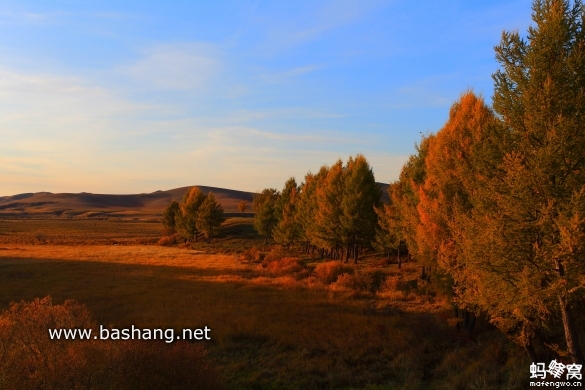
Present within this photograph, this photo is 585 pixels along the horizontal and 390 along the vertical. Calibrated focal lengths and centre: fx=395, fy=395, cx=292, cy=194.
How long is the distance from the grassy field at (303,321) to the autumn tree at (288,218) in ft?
51.8

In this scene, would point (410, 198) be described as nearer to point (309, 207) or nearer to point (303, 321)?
point (303, 321)

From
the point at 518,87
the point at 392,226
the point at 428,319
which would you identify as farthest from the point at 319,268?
the point at 518,87

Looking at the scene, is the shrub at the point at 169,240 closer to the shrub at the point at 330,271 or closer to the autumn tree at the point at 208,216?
the autumn tree at the point at 208,216

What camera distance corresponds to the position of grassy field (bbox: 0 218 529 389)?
11.0m

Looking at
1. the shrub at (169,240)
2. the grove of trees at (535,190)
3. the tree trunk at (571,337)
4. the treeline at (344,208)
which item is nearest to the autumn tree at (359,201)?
the treeline at (344,208)

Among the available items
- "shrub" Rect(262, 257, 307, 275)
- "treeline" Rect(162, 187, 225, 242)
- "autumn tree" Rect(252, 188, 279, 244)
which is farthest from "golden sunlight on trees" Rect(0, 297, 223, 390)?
"treeline" Rect(162, 187, 225, 242)

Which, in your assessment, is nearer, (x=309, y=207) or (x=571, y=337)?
(x=571, y=337)

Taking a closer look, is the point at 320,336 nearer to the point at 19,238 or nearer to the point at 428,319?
the point at 428,319

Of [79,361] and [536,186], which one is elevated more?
[536,186]

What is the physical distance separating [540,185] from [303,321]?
11.0 m

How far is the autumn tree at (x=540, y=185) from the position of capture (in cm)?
842

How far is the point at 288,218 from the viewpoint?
51.1m

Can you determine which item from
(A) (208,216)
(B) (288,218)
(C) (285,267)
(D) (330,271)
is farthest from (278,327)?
(A) (208,216)

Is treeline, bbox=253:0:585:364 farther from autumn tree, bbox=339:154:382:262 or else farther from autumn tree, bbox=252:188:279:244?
autumn tree, bbox=252:188:279:244
